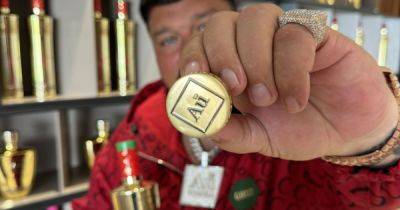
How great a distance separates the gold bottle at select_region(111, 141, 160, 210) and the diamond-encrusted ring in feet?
1.23

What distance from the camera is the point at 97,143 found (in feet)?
4.42

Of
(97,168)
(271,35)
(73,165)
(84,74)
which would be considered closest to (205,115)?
(271,35)

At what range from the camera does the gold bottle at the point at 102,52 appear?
1288 millimetres

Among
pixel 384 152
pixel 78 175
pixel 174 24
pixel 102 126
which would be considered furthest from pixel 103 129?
pixel 384 152

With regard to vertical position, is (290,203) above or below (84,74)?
below

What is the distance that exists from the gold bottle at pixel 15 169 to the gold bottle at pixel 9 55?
0.45 ft

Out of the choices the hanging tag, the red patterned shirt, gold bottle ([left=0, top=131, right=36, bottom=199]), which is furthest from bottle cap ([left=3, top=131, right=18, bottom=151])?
the hanging tag

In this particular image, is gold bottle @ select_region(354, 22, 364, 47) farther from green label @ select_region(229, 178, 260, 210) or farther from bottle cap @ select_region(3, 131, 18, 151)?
bottle cap @ select_region(3, 131, 18, 151)

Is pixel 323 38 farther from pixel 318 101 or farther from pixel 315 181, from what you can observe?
pixel 315 181

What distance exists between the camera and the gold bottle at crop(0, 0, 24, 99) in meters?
1.09

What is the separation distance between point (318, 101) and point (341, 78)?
3 centimetres

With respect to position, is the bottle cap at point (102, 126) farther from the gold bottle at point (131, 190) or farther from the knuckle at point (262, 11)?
the knuckle at point (262, 11)

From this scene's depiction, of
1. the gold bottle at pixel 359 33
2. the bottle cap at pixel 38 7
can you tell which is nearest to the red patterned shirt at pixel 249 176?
the bottle cap at pixel 38 7

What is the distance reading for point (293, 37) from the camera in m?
0.30
